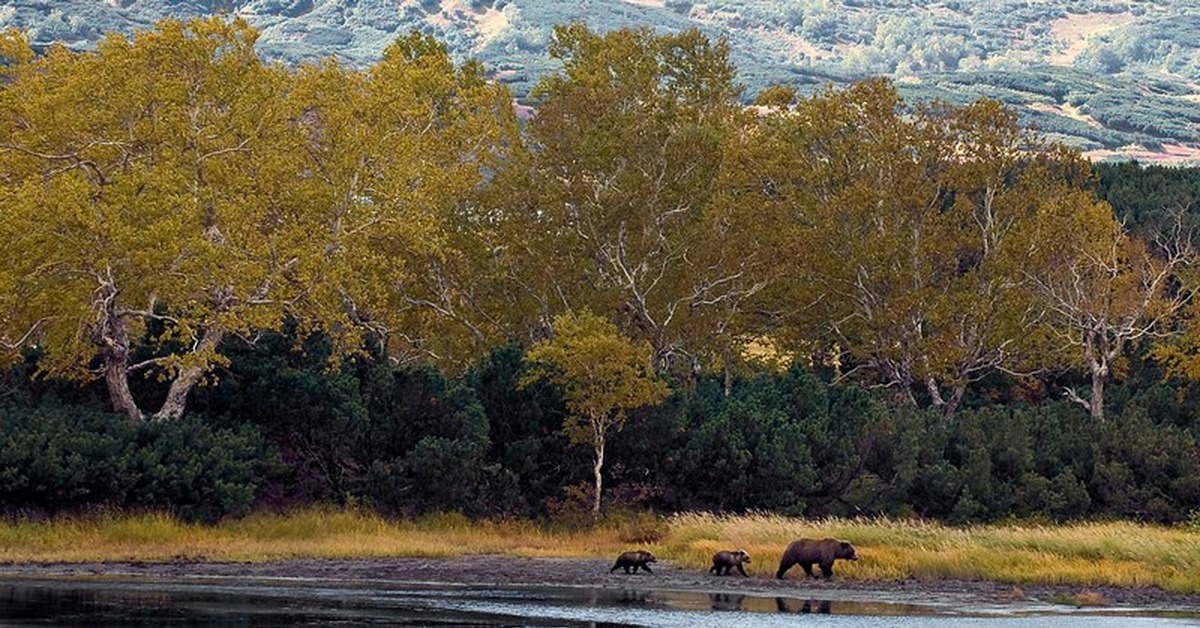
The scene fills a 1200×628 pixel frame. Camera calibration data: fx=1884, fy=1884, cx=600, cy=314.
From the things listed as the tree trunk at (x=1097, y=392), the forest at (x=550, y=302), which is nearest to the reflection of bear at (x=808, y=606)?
the forest at (x=550, y=302)

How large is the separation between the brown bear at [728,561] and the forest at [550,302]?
11.5 m

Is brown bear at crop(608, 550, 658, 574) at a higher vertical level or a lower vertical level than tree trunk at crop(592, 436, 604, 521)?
higher

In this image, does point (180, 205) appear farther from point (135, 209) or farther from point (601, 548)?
point (601, 548)

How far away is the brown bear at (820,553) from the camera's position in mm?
42156

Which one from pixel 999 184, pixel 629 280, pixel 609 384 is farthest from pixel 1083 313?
pixel 609 384

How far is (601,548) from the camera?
51.8m

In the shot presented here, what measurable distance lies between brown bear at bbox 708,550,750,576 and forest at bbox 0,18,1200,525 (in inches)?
453

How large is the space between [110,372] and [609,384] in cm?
1425

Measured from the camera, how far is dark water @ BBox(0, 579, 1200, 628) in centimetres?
3191

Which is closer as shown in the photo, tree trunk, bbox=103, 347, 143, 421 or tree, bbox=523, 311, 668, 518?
tree trunk, bbox=103, 347, 143, 421

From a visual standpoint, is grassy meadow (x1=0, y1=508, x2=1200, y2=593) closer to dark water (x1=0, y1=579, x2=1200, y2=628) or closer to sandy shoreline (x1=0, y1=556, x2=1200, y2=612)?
sandy shoreline (x1=0, y1=556, x2=1200, y2=612)

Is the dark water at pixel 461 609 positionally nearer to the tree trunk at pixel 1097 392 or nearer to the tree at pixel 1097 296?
the tree at pixel 1097 296

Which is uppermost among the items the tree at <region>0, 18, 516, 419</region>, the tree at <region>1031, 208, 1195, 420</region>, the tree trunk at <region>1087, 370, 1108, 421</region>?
the tree at <region>0, 18, 516, 419</region>

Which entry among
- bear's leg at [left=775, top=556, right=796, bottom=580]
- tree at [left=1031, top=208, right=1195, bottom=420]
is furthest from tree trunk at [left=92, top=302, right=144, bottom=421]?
tree at [left=1031, top=208, right=1195, bottom=420]
